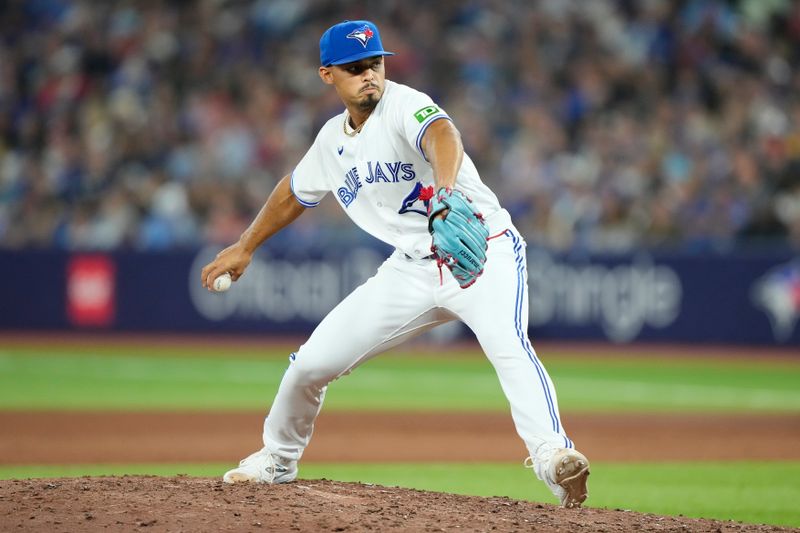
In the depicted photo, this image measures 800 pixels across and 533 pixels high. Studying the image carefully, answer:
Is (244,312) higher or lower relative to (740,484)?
higher

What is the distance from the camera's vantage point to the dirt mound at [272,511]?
4.62m

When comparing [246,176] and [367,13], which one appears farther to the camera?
[367,13]

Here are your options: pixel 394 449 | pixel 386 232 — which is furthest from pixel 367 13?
pixel 386 232

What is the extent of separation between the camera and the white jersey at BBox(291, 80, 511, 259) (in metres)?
5.12

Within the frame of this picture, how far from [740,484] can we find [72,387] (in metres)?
7.99

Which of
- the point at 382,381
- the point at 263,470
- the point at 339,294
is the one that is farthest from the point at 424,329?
the point at 339,294

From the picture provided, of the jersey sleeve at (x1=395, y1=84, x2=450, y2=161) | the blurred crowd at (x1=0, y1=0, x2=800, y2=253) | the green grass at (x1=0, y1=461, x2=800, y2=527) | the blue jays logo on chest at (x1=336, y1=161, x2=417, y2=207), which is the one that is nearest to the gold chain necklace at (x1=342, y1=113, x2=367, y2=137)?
the blue jays logo on chest at (x1=336, y1=161, x2=417, y2=207)

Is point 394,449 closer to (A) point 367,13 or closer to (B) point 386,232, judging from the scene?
(B) point 386,232

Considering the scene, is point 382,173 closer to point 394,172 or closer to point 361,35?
point 394,172

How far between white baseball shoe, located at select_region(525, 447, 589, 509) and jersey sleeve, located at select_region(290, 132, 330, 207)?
168 cm

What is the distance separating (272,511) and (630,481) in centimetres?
354

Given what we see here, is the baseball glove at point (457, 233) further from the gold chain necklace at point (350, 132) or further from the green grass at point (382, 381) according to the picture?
the green grass at point (382, 381)

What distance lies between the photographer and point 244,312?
1694 centimetres

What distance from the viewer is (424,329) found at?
18.0 ft
